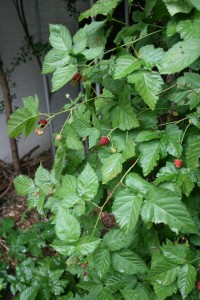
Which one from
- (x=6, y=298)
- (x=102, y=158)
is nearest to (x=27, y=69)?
(x=6, y=298)

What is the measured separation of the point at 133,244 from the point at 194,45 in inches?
22.1

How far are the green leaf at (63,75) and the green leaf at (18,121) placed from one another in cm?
12

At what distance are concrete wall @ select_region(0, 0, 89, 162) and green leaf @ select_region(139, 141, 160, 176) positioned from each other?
85.0 inches

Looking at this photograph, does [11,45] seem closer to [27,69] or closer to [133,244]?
[27,69]

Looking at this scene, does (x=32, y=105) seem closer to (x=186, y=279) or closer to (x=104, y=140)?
(x=104, y=140)

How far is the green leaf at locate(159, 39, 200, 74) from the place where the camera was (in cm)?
52

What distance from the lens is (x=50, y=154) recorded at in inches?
139

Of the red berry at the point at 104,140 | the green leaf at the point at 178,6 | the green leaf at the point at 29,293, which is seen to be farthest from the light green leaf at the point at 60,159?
the green leaf at the point at 29,293

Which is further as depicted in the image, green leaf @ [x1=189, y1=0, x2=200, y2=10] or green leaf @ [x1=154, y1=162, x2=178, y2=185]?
green leaf @ [x1=154, y1=162, x2=178, y2=185]

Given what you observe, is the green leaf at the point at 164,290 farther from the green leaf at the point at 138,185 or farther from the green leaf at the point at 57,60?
the green leaf at the point at 57,60

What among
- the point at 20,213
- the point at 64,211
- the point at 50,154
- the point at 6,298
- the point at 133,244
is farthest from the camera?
the point at 50,154

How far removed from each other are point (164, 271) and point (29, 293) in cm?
103

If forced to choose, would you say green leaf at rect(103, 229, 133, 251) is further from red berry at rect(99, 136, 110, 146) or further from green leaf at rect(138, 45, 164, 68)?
green leaf at rect(138, 45, 164, 68)

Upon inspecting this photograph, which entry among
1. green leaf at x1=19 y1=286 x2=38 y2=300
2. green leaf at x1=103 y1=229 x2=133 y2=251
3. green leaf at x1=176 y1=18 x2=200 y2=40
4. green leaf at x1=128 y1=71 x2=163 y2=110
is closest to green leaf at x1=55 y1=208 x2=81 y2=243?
green leaf at x1=103 y1=229 x2=133 y2=251
